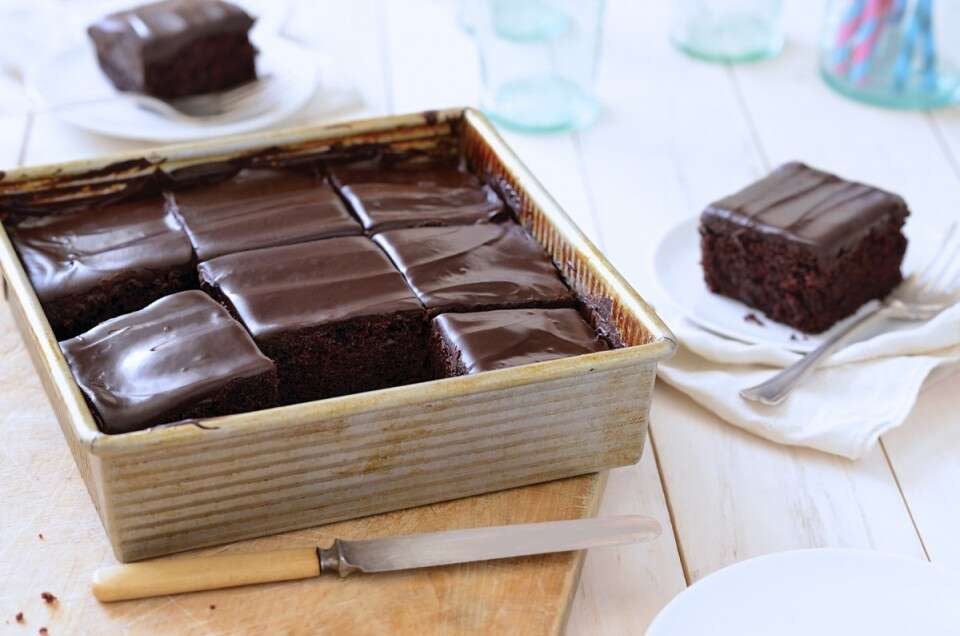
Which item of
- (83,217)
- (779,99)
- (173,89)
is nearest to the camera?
(83,217)

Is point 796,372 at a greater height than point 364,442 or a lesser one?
lesser

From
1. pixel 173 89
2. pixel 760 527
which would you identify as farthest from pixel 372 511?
pixel 173 89

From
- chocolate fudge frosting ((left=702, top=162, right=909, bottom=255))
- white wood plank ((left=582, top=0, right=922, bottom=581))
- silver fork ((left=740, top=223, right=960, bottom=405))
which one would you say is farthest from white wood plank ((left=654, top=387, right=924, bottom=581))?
chocolate fudge frosting ((left=702, top=162, right=909, bottom=255))

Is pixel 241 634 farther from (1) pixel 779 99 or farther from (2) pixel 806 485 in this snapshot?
(1) pixel 779 99

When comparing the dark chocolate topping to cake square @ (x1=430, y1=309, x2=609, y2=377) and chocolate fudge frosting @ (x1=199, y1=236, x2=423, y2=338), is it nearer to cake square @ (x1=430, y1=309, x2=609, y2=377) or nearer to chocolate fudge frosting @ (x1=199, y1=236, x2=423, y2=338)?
chocolate fudge frosting @ (x1=199, y1=236, x2=423, y2=338)

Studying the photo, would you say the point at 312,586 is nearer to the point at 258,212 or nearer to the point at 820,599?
the point at 820,599

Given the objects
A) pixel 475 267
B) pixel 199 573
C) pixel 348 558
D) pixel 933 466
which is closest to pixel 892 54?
pixel 933 466
